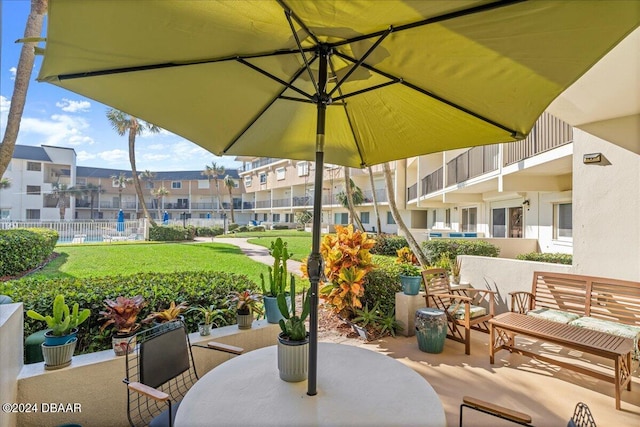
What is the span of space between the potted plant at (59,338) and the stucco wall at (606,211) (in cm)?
661

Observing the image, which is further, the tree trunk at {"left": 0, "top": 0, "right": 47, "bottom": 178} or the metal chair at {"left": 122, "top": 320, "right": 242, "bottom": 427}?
the tree trunk at {"left": 0, "top": 0, "right": 47, "bottom": 178}

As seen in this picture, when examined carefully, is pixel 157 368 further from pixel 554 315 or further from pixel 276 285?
pixel 554 315

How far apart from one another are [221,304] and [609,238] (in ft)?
18.4

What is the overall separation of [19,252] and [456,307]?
35.0ft

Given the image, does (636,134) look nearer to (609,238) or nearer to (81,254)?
(609,238)

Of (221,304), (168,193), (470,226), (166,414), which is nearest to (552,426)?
(166,414)

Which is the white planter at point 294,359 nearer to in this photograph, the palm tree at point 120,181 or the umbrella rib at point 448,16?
the umbrella rib at point 448,16

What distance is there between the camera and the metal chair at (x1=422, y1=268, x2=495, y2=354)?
4266 millimetres

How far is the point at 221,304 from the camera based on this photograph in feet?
11.9

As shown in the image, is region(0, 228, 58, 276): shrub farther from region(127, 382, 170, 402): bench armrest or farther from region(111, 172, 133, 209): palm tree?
region(111, 172, 133, 209): palm tree

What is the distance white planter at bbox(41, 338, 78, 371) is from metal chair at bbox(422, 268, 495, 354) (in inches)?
168

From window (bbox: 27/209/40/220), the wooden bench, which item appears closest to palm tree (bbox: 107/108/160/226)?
window (bbox: 27/209/40/220)

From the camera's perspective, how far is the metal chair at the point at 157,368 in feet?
6.37

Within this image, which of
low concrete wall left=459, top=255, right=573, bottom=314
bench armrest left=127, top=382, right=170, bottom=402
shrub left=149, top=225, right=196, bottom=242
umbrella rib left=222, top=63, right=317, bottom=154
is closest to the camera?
bench armrest left=127, top=382, right=170, bottom=402
